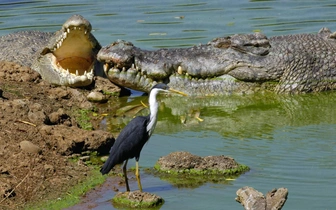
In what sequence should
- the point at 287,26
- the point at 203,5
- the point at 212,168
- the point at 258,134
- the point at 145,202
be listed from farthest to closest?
1. the point at 203,5
2. the point at 287,26
3. the point at 258,134
4. the point at 212,168
5. the point at 145,202

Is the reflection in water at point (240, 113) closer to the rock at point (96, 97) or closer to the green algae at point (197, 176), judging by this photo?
the rock at point (96, 97)

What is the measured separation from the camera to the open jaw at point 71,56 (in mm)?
11172

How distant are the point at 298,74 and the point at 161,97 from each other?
6.31 feet

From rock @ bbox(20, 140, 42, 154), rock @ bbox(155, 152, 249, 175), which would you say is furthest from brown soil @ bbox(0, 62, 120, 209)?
rock @ bbox(155, 152, 249, 175)

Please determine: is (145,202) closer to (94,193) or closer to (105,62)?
(94,193)

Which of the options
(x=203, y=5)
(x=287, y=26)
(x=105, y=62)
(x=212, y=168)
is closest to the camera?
(x=212, y=168)

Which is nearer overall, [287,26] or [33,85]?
[33,85]

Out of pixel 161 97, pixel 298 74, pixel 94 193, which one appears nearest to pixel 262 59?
pixel 298 74

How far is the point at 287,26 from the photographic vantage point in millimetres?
15117

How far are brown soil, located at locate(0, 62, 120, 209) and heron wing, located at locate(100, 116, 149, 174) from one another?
0.51 meters

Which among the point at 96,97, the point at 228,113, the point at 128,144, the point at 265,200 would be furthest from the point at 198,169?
the point at 96,97

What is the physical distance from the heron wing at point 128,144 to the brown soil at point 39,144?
0.51 m

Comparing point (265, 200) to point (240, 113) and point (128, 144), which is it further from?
point (240, 113)

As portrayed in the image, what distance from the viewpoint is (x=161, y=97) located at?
11227 mm
